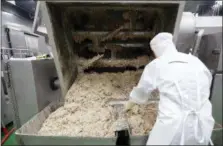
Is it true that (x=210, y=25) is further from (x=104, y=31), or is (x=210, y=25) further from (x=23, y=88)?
(x=23, y=88)

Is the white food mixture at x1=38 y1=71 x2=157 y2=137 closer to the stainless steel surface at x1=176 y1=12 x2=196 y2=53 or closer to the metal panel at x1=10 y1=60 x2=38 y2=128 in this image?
the metal panel at x1=10 y1=60 x2=38 y2=128

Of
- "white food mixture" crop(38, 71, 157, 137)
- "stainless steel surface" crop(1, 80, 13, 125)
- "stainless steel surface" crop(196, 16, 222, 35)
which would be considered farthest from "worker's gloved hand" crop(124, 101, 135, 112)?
"stainless steel surface" crop(1, 80, 13, 125)

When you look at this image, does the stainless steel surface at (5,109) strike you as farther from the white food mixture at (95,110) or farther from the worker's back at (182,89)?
the worker's back at (182,89)

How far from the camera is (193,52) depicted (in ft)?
5.70

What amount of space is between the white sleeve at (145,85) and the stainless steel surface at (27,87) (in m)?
0.89

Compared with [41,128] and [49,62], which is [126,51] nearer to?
[49,62]

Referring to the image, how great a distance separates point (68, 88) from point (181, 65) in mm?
927

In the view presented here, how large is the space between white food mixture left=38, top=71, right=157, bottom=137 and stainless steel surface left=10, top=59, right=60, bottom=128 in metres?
0.34

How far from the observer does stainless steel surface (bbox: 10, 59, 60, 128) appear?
4.86ft

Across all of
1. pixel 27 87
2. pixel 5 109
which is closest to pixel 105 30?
pixel 27 87

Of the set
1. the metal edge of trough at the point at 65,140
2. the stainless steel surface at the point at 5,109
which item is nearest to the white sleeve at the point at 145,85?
the metal edge of trough at the point at 65,140

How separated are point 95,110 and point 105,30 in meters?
0.73

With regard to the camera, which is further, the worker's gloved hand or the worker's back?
the worker's gloved hand

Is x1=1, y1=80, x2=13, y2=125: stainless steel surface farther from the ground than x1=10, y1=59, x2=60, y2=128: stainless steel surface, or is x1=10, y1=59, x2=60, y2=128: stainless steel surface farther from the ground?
x1=10, y1=59, x2=60, y2=128: stainless steel surface
